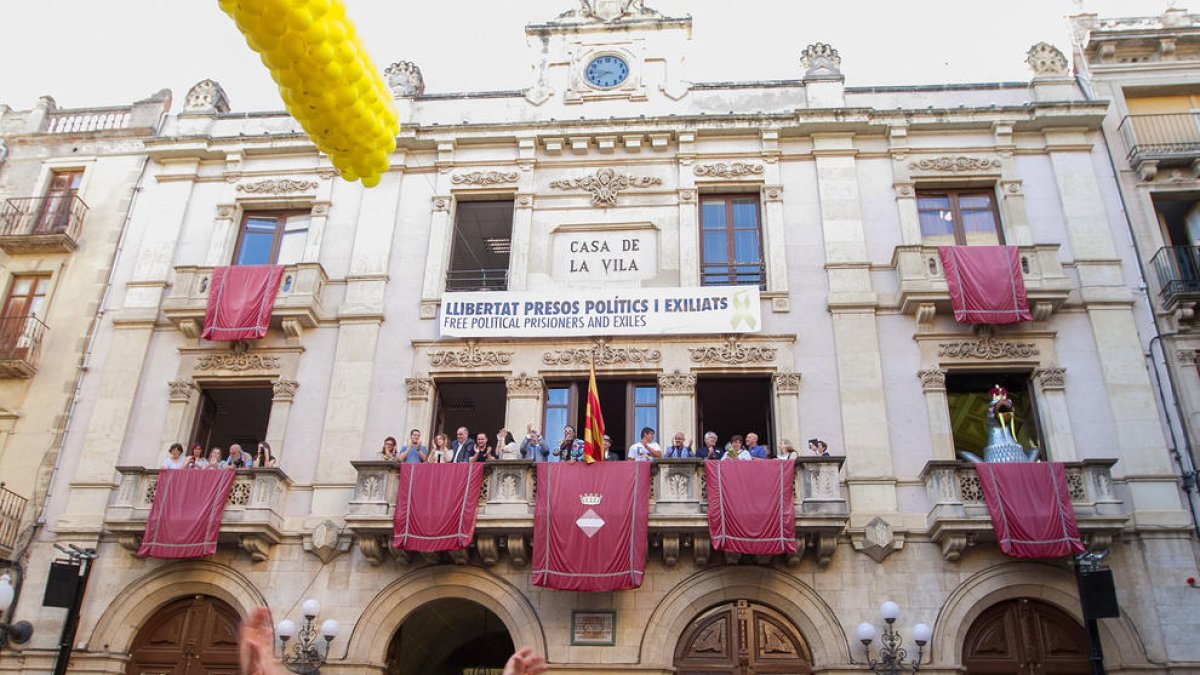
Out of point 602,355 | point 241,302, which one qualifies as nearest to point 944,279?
point 602,355

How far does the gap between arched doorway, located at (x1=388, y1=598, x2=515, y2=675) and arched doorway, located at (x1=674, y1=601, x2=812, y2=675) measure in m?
4.64

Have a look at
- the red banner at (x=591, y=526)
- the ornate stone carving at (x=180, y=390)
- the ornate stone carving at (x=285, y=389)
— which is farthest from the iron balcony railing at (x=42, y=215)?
the red banner at (x=591, y=526)

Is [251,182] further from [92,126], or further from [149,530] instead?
[149,530]

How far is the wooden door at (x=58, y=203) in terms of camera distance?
22105mm

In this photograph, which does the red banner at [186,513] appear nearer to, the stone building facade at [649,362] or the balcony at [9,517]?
the stone building facade at [649,362]

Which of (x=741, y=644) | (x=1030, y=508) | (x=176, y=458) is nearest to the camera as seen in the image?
(x=1030, y=508)

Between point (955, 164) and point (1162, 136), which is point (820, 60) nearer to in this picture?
point (955, 164)

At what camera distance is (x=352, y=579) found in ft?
56.2

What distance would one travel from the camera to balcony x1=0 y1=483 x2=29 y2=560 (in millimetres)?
17969

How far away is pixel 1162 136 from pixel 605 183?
13089 millimetres

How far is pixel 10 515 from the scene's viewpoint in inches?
723

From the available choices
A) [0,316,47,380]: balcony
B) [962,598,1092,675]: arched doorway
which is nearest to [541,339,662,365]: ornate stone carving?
[962,598,1092,675]: arched doorway

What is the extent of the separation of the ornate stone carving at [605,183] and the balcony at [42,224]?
1187 centimetres

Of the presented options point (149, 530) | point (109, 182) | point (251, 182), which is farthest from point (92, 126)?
point (149, 530)
